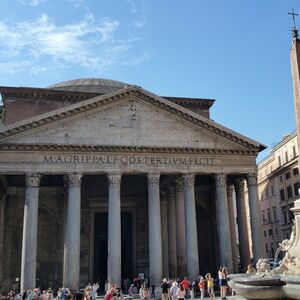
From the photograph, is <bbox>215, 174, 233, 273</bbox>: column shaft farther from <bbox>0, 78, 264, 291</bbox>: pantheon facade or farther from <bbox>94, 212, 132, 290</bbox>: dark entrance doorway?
<bbox>94, 212, 132, 290</bbox>: dark entrance doorway

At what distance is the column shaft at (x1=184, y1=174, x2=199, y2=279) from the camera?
67.4ft

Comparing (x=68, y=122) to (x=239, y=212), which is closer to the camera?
(x=68, y=122)

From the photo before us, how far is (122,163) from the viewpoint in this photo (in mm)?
21219

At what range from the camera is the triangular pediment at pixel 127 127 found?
67.8 ft

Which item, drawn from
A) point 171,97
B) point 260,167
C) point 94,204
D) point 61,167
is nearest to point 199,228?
point 94,204

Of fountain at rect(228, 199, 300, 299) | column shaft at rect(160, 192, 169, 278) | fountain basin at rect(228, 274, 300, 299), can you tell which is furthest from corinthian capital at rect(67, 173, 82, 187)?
fountain basin at rect(228, 274, 300, 299)

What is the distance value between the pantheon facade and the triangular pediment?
2.1 inches

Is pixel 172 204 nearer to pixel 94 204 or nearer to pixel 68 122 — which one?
pixel 94 204

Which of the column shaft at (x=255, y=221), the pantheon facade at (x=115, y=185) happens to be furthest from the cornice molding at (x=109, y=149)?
the column shaft at (x=255, y=221)

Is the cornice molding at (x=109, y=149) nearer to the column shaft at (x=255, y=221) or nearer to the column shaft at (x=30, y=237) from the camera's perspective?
the column shaft at (x=30, y=237)

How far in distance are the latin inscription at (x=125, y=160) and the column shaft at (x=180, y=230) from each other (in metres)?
1.85

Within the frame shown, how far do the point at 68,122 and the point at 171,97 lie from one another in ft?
33.9

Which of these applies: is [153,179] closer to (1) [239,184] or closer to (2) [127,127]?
(2) [127,127]

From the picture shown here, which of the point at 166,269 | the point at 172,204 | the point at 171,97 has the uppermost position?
the point at 171,97
